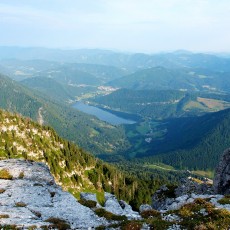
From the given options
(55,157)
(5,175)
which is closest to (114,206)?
→ (5,175)

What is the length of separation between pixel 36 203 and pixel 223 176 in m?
46.4

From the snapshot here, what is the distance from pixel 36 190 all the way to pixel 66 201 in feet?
35.3

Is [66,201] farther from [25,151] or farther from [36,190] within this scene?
[25,151]

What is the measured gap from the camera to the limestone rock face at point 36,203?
140ft

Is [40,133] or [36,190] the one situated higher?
[36,190]

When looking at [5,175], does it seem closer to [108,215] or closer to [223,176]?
[108,215]

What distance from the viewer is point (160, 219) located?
38.9m

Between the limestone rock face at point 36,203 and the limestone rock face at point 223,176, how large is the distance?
3769 centimetres

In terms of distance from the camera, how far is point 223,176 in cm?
7506

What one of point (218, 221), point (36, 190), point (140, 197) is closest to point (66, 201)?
point (36, 190)

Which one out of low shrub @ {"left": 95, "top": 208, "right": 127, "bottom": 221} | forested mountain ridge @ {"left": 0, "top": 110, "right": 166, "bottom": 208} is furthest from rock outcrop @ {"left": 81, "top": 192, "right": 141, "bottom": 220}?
forested mountain ridge @ {"left": 0, "top": 110, "right": 166, "bottom": 208}

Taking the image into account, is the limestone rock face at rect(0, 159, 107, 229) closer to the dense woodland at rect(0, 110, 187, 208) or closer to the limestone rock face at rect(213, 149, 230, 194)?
the limestone rock face at rect(213, 149, 230, 194)

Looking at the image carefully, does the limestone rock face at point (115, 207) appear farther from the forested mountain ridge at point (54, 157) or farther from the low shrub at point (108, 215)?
the forested mountain ridge at point (54, 157)

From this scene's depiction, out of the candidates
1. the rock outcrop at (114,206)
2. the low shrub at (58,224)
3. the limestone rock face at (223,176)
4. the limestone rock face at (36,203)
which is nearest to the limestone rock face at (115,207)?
the rock outcrop at (114,206)
